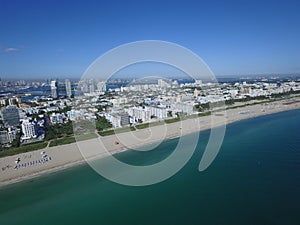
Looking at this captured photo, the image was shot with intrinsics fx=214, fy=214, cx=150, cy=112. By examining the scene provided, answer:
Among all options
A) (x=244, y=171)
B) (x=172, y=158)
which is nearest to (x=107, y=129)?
(x=172, y=158)

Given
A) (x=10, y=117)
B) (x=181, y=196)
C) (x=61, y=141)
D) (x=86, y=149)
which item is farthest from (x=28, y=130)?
(x=181, y=196)

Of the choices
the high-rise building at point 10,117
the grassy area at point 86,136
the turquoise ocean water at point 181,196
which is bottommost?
the turquoise ocean water at point 181,196

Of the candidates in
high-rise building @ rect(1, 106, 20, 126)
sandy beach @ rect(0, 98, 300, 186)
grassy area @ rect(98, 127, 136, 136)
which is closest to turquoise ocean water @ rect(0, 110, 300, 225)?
sandy beach @ rect(0, 98, 300, 186)

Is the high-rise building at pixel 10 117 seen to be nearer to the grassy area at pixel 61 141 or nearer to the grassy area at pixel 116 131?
the grassy area at pixel 61 141

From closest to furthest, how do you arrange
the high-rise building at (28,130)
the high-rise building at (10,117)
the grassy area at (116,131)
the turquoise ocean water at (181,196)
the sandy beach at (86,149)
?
the turquoise ocean water at (181,196) → the sandy beach at (86,149) → the high-rise building at (28,130) → the grassy area at (116,131) → the high-rise building at (10,117)

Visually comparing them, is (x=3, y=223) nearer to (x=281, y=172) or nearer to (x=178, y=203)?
(x=178, y=203)

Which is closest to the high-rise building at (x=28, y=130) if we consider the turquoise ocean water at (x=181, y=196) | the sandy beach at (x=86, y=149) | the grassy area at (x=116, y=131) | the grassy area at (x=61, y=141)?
the grassy area at (x=61, y=141)
